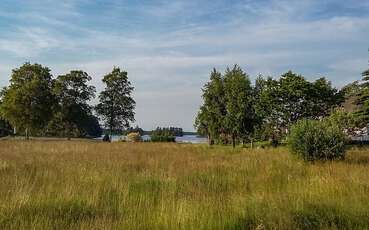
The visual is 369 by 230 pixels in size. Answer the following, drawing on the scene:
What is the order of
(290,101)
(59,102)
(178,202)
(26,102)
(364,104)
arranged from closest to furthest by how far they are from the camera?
(178,202) → (364,104) → (290,101) → (26,102) → (59,102)

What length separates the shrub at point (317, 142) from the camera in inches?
697

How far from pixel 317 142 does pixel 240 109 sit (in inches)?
1134

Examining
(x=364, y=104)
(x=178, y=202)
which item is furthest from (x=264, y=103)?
(x=178, y=202)

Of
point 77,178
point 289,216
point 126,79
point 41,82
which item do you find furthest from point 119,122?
point 289,216

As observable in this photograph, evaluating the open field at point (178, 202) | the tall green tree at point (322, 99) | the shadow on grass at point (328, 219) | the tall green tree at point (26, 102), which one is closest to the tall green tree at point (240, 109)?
the tall green tree at point (322, 99)

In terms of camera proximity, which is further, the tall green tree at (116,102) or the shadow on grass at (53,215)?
the tall green tree at (116,102)

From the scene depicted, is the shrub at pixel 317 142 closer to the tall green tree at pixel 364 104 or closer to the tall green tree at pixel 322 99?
the tall green tree at pixel 364 104

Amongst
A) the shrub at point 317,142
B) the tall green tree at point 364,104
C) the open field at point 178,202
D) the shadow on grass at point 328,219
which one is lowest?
the shadow on grass at point 328,219

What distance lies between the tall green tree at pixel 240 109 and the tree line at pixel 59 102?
25.6m

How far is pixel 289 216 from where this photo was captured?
6.71 m

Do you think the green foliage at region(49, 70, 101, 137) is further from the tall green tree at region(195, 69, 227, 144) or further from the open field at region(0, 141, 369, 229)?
the open field at region(0, 141, 369, 229)

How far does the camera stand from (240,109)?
46500 mm

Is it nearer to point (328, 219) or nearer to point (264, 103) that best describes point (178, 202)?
point (328, 219)

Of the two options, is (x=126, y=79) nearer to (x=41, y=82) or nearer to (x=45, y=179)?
(x=41, y=82)
